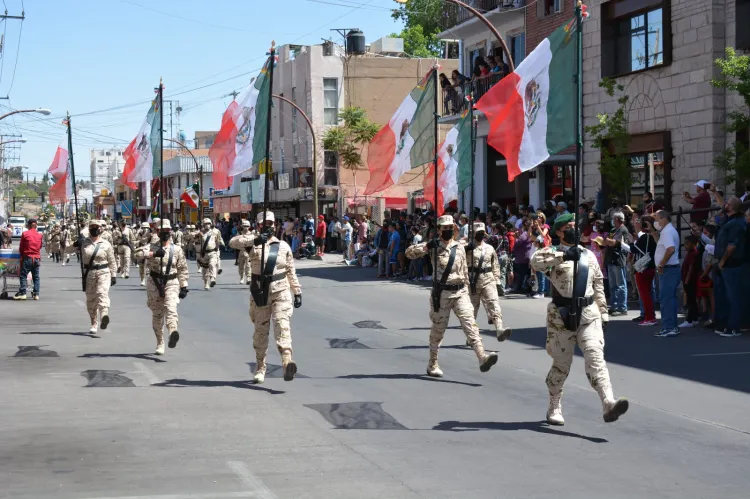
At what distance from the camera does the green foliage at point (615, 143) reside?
23.6 m

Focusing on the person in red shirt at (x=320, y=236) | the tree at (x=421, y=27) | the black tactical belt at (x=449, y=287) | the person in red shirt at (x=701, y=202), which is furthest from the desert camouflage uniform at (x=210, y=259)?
the tree at (x=421, y=27)

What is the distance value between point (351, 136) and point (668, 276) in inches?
1579

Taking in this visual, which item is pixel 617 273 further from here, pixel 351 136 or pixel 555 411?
pixel 351 136

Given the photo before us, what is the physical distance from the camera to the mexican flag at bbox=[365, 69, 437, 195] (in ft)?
73.3

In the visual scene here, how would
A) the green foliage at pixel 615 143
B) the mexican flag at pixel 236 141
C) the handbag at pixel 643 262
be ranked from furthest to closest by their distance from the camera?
the green foliage at pixel 615 143
the mexican flag at pixel 236 141
the handbag at pixel 643 262

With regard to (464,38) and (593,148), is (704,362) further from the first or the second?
(464,38)

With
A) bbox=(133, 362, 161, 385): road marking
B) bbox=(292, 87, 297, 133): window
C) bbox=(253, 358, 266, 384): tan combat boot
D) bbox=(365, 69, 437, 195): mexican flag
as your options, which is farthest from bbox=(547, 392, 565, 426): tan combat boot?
bbox=(292, 87, 297, 133): window

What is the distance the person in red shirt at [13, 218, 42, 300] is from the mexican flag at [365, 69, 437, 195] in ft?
26.8

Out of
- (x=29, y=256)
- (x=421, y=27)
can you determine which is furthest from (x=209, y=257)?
(x=421, y=27)

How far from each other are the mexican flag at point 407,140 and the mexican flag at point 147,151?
24.8ft

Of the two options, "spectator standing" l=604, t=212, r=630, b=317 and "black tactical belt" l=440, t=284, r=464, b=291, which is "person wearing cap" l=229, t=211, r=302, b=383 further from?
"spectator standing" l=604, t=212, r=630, b=317

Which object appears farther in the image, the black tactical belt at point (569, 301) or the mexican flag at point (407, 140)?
the mexican flag at point (407, 140)

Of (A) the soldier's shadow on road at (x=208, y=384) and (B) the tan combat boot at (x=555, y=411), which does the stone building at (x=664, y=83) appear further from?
(B) the tan combat boot at (x=555, y=411)

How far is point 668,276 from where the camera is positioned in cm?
1658
